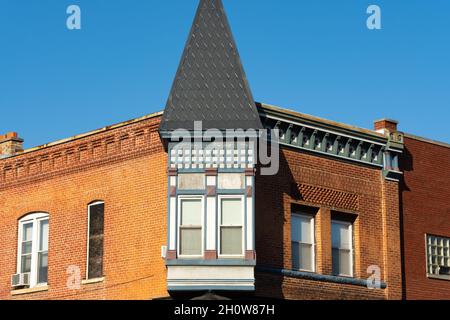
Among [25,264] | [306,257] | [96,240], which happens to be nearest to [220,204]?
[306,257]

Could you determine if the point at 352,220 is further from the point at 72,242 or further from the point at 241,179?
the point at 72,242

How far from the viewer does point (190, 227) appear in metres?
31.4

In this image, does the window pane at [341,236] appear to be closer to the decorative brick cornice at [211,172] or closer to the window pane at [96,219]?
the decorative brick cornice at [211,172]

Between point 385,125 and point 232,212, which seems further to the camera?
point 385,125

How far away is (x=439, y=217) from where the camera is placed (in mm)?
37781

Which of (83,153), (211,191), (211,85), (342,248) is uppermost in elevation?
(211,85)

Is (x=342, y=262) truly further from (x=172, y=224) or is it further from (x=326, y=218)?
(x=172, y=224)

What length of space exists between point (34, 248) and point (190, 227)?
7329 millimetres

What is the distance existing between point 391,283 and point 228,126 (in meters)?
8.27

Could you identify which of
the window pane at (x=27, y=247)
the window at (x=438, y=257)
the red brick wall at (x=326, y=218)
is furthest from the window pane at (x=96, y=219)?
the window at (x=438, y=257)

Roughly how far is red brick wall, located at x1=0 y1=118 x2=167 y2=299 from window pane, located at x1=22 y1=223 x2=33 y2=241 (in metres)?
0.35

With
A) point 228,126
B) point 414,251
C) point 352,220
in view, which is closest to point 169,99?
point 228,126

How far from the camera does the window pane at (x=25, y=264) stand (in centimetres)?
3647

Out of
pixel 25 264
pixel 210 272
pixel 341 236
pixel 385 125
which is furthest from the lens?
pixel 385 125
